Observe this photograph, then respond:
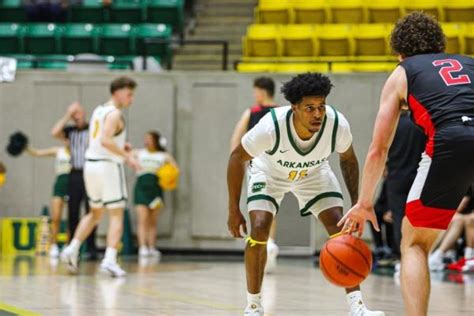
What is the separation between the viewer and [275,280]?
34.0ft

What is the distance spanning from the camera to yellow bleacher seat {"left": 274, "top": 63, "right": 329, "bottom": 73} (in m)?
15.4

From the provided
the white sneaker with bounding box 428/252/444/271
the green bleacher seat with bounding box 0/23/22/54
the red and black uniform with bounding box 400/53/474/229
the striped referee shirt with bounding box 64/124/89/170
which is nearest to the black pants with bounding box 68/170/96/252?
the striped referee shirt with bounding box 64/124/89/170

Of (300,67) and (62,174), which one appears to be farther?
(300,67)

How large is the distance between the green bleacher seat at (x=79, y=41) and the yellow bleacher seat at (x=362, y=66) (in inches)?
175

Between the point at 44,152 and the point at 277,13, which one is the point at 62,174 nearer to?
the point at 44,152

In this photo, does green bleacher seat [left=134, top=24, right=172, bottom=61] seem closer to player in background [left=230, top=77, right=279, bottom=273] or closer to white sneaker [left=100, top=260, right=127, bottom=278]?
player in background [left=230, top=77, right=279, bottom=273]

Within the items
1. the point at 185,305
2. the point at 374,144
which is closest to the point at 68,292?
the point at 185,305

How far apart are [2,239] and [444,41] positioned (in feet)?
37.0

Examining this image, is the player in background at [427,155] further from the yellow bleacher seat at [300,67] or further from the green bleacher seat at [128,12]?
the green bleacher seat at [128,12]

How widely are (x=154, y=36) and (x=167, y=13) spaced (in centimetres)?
102

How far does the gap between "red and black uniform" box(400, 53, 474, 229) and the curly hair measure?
99 cm

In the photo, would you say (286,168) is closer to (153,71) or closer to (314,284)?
(314,284)

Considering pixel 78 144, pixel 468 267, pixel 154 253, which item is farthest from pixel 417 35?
pixel 154 253

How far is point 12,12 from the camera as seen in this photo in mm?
18938
